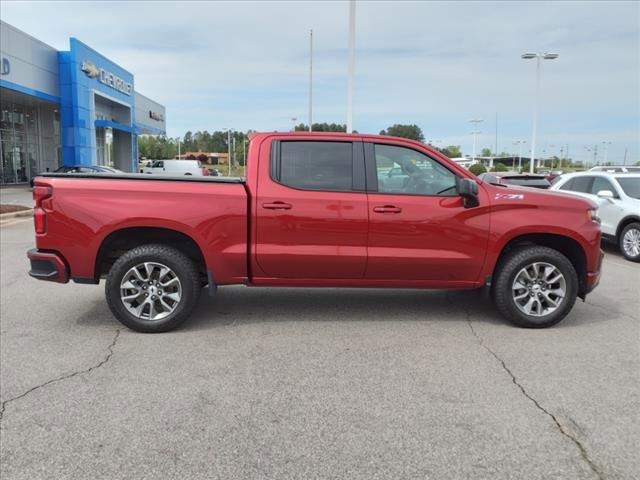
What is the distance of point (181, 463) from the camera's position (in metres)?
2.96

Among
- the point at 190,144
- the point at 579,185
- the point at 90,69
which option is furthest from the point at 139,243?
the point at 190,144

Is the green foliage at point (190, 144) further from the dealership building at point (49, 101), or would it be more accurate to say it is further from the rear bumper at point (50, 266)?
the rear bumper at point (50, 266)

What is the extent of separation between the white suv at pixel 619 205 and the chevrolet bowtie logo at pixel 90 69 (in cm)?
2882

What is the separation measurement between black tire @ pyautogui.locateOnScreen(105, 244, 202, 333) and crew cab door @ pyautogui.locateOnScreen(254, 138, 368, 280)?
2.17 ft

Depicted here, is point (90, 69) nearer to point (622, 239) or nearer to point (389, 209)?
point (622, 239)

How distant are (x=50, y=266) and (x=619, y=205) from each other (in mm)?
10077

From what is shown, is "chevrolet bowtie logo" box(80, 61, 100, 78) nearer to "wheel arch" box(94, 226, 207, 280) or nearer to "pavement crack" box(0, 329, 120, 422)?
"wheel arch" box(94, 226, 207, 280)

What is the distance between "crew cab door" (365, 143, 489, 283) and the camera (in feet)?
17.0

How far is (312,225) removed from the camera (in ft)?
16.8

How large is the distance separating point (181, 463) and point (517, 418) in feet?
7.01

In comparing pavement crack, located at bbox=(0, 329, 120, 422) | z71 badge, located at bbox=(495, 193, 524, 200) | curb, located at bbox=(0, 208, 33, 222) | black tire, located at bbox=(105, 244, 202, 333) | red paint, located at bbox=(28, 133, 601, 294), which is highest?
z71 badge, located at bbox=(495, 193, 524, 200)

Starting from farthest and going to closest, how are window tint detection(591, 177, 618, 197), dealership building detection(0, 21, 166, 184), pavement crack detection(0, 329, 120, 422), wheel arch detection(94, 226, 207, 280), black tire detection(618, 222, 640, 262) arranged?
dealership building detection(0, 21, 166, 184), window tint detection(591, 177, 618, 197), black tire detection(618, 222, 640, 262), wheel arch detection(94, 226, 207, 280), pavement crack detection(0, 329, 120, 422)

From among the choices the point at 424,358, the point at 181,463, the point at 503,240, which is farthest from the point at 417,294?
the point at 181,463

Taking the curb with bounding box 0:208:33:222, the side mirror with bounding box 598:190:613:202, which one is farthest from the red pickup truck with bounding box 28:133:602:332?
the curb with bounding box 0:208:33:222
